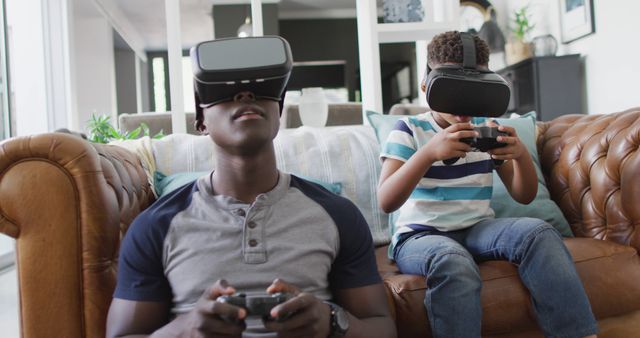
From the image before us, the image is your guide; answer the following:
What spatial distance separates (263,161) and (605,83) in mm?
3702

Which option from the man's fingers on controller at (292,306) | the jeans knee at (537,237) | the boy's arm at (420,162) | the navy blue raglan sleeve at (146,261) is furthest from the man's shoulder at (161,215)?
the jeans knee at (537,237)

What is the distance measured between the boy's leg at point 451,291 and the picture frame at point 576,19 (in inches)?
133

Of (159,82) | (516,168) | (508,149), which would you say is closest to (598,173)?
(516,168)

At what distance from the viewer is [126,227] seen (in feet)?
3.86

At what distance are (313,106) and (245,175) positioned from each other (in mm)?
1441

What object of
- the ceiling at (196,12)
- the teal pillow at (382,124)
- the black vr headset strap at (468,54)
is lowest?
the teal pillow at (382,124)

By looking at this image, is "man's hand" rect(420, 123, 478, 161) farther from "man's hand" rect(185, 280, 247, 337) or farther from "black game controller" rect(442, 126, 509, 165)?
"man's hand" rect(185, 280, 247, 337)

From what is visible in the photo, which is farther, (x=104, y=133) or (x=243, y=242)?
(x=104, y=133)

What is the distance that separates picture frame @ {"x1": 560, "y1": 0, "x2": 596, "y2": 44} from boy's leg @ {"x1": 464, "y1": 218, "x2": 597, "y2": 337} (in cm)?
324

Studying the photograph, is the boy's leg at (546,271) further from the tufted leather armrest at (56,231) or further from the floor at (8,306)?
the floor at (8,306)

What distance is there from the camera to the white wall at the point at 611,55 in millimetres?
3662

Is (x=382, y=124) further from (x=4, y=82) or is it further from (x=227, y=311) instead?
(x=4, y=82)

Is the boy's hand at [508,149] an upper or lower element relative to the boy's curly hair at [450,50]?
lower

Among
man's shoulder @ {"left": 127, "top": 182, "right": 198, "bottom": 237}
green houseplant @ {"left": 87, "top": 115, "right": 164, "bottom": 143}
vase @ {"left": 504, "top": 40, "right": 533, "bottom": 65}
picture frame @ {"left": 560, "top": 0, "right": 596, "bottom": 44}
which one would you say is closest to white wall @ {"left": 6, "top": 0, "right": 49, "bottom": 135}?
green houseplant @ {"left": 87, "top": 115, "right": 164, "bottom": 143}
